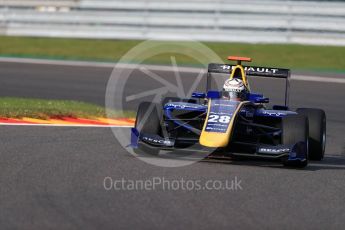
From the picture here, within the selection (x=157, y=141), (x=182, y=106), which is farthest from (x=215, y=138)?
(x=182, y=106)

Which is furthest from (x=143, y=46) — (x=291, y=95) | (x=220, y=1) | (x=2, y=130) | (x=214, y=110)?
(x=214, y=110)

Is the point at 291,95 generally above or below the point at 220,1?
below

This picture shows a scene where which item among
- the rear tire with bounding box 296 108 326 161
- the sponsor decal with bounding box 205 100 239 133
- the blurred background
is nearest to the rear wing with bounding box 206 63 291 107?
the rear tire with bounding box 296 108 326 161

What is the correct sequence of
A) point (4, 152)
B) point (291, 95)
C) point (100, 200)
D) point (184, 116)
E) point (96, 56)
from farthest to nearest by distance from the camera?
point (96, 56) < point (291, 95) < point (184, 116) < point (4, 152) < point (100, 200)

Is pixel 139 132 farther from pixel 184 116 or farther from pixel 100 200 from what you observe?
pixel 100 200

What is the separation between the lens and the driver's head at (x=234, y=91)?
10.1 meters

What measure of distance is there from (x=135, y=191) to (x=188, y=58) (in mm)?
15027

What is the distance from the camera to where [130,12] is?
77.0 ft

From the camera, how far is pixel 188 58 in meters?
22.7

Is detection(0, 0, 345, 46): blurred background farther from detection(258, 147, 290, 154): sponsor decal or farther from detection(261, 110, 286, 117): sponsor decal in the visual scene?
detection(258, 147, 290, 154): sponsor decal

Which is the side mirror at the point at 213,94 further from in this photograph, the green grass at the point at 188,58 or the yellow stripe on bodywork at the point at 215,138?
the green grass at the point at 188,58

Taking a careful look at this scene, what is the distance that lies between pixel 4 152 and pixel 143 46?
14.8 meters

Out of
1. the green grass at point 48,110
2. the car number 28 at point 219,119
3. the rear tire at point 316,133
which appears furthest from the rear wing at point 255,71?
the green grass at point 48,110

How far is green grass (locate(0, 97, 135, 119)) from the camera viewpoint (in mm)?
12664
